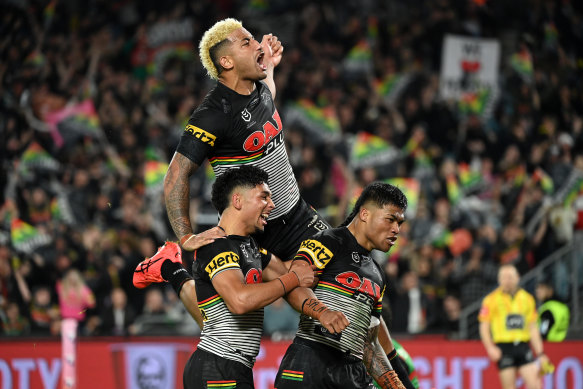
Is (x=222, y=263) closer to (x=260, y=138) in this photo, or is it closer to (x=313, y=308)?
(x=313, y=308)

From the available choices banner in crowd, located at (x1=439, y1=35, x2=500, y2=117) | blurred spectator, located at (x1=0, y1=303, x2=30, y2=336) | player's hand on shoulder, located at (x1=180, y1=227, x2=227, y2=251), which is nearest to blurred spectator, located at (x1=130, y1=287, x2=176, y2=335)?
blurred spectator, located at (x1=0, y1=303, x2=30, y2=336)

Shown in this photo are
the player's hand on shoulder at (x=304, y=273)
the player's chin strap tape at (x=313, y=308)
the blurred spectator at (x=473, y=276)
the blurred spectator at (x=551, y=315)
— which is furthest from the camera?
the blurred spectator at (x=473, y=276)

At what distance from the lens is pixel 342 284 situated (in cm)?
512

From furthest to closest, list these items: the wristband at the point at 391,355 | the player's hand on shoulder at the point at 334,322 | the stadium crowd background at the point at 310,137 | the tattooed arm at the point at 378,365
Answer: the stadium crowd background at the point at 310,137 → the wristband at the point at 391,355 → the tattooed arm at the point at 378,365 → the player's hand on shoulder at the point at 334,322

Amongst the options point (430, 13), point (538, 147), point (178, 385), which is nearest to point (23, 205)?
point (178, 385)

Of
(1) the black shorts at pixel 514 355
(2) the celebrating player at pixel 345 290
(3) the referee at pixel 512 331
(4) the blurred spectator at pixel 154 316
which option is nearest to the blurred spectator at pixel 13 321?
(4) the blurred spectator at pixel 154 316

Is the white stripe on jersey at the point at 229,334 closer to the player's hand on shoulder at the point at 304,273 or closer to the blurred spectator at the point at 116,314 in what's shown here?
the player's hand on shoulder at the point at 304,273

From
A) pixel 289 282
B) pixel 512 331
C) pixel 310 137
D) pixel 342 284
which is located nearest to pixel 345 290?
pixel 342 284

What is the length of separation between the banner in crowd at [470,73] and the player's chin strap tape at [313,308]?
11160 millimetres

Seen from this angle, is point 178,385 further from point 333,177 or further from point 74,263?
point 333,177

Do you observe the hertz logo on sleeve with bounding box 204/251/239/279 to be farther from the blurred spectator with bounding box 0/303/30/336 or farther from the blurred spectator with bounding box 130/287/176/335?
the blurred spectator with bounding box 0/303/30/336

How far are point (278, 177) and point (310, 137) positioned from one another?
8448 millimetres

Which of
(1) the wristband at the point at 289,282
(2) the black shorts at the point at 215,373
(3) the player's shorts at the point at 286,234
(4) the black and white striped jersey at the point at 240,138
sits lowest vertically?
(2) the black shorts at the point at 215,373

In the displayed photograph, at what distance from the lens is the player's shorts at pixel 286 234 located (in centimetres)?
560
